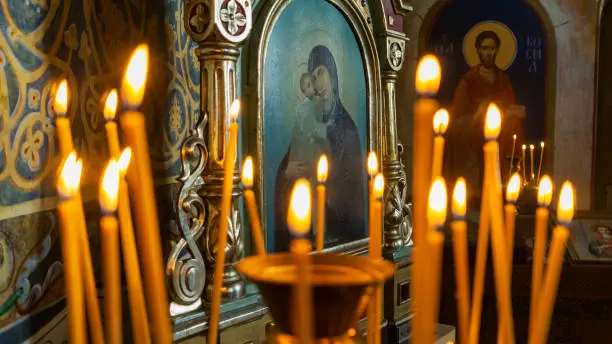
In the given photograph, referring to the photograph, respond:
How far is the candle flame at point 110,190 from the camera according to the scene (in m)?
0.46

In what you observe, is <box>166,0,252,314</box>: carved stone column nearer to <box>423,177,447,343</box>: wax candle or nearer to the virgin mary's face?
the virgin mary's face

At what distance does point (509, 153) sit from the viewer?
561 centimetres

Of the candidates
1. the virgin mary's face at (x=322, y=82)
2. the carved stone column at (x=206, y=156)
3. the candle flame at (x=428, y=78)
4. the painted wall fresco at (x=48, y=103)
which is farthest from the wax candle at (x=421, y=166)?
the virgin mary's face at (x=322, y=82)

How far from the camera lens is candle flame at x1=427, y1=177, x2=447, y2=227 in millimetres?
487

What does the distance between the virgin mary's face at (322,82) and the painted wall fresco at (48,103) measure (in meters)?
0.60

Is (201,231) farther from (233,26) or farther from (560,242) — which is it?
(560,242)

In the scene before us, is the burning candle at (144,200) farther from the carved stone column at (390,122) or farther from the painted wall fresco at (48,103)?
the carved stone column at (390,122)

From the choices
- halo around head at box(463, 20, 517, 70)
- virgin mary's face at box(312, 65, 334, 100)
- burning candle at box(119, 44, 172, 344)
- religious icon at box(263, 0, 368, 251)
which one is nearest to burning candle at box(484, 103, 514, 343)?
burning candle at box(119, 44, 172, 344)

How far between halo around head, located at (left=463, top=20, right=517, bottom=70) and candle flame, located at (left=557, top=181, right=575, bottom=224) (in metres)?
5.29

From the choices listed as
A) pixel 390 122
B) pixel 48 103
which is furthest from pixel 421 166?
pixel 390 122

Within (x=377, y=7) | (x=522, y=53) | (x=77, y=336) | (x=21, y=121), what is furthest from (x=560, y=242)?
(x=522, y=53)

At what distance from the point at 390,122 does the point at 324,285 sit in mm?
2095

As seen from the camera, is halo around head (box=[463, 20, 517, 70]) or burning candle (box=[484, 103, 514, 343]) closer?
burning candle (box=[484, 103, 514, 343])

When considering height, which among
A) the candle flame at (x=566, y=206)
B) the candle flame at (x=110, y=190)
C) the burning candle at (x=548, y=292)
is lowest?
the burning candle at (x=548, y=292)
